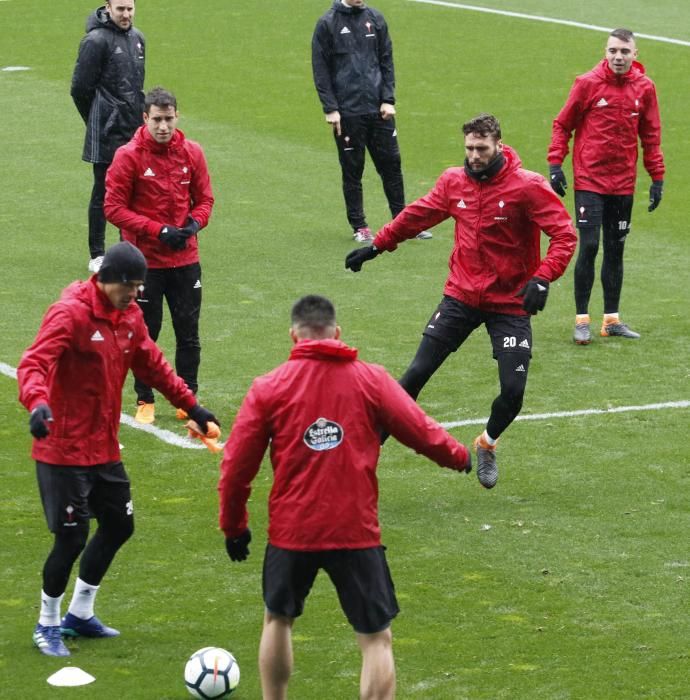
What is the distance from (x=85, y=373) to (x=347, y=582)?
6.26 feet

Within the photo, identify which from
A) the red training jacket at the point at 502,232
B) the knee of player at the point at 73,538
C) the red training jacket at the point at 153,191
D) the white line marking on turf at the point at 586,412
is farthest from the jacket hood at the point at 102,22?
the knee of player at the point at 73,538

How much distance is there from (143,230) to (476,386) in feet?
10.6

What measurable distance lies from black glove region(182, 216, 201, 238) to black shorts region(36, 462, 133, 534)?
12.6 feet

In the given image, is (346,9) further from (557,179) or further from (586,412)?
(586,412)

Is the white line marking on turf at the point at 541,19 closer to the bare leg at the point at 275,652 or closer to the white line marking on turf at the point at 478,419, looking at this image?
the white line marking on turf at the point at 478,419

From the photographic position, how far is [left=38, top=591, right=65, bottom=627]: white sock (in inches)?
338

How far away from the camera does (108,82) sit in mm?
16641

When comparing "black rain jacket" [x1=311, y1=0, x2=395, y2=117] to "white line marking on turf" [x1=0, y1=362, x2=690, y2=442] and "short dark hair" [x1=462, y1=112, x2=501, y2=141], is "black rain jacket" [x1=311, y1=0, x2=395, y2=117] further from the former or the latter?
"short dark hair" [x1=462, y1=112, x2=501, y2=141]

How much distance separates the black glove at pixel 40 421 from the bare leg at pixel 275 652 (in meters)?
1.30

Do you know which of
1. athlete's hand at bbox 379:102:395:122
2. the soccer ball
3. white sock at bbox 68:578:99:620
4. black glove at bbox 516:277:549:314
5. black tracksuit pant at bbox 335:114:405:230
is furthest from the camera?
black tracksuit pant at bbox 335:114:405:230

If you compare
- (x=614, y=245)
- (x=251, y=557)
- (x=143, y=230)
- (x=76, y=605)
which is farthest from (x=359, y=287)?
(x=76, y=605)

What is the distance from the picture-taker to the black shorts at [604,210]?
15078 millimetres

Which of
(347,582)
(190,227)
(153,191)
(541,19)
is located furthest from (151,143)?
(541,19)

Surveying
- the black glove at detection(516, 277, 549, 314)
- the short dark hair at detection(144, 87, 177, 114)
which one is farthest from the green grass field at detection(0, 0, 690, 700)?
the short dark hair at detection(144, 87, 177, 114)
